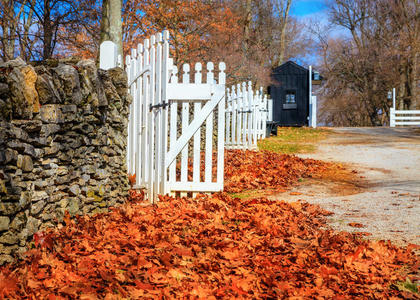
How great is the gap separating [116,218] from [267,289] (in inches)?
90.1

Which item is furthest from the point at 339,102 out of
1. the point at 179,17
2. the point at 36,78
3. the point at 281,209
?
the point at 36,78

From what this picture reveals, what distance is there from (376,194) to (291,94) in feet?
76.9

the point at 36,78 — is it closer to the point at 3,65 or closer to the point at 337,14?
the point at 3,65

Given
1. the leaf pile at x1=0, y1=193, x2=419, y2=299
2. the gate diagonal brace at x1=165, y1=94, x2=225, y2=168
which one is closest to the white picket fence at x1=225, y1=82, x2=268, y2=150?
the gate diagonal brace at x1=165, y1=94, x2=225, y2=168

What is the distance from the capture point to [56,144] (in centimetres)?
402

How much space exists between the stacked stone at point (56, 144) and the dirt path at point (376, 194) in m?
2.89

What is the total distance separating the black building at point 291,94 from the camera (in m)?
28.8

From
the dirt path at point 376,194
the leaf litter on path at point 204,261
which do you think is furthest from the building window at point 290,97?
the leaf litter on path at point 204,261

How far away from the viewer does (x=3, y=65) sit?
334 cm

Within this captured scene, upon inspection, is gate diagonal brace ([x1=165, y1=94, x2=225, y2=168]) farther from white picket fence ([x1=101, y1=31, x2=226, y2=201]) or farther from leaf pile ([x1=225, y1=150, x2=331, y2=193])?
leaf pile ([x1=225, y1=150, x2=331, y2=193])

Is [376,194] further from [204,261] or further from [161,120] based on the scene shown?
[204,261]

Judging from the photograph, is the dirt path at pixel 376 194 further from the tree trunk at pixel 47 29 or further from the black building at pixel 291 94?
the black building at pixel 291 94

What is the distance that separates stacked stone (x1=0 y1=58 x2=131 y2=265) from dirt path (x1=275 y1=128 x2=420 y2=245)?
2.89 meters

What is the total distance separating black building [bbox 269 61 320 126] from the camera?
2880 centimetres
